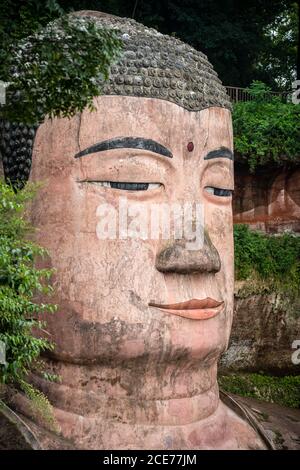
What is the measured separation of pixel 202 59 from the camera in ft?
20.2

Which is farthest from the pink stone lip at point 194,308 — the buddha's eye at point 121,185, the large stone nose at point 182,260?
the buddha's eye at point 121,185

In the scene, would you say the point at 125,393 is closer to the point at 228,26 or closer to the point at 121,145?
the point at 121,145

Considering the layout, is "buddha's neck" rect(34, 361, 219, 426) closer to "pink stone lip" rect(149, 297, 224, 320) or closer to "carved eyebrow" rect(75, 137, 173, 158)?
"pink stone lip" rect(149, 297, 224, 320)

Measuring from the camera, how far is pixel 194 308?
546 cm

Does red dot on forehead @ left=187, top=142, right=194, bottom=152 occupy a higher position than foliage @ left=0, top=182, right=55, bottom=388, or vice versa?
red dot on forehead @ left=187, top=142, right=194, bottom=152

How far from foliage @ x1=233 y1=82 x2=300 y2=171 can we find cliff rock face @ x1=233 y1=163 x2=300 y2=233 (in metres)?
0.55

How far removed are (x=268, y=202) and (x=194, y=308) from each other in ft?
18.9

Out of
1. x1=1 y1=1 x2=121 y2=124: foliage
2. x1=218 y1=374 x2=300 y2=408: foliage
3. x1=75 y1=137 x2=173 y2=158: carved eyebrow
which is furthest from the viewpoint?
x1=218 y1=374 x2=300 y2=408: foliage

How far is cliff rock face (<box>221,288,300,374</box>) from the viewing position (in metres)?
9.44

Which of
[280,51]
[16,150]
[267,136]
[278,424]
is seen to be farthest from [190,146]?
[280,51]

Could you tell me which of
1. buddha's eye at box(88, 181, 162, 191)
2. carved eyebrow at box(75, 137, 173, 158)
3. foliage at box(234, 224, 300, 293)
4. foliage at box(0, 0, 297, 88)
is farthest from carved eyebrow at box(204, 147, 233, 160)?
foliage at box(0, 0, 297, 88)

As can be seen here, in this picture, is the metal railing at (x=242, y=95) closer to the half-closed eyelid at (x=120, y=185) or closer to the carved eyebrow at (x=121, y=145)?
the carved eyebrow at (x=121, y=145)

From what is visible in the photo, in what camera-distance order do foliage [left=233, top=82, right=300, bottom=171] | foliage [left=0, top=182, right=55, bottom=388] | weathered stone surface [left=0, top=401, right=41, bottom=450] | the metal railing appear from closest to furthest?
foliage [left=0, top=182, right=55, bottom=388] → weathered stone surface [left=0, top=401, right=41, bottom=450] → foliage [left=233, top=82, right=300, bottom=171] → the metal railing
